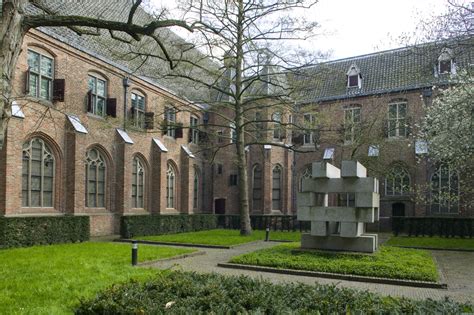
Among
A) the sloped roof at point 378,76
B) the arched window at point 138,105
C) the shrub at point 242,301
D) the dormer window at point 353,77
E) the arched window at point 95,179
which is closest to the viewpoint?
the shrub at point 242,301

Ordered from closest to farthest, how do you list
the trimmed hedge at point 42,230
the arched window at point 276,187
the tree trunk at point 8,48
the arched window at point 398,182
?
the tree trunk at point 8,48 < the trimmed hedge at point 42,230 < the arched window at point 398,182 < the arched window at point 276,187

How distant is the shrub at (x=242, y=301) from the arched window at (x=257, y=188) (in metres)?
25.8

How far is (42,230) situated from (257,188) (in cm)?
1799

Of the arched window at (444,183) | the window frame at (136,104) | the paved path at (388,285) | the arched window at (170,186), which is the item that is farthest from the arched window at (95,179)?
the arched window at (444,183)

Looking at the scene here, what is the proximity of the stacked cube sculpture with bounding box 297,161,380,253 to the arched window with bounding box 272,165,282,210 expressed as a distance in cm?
1679

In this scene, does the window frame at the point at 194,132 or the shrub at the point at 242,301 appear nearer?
the shrub at the point at 242,301

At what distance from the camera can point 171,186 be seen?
95.3ft

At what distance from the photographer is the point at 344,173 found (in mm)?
13562

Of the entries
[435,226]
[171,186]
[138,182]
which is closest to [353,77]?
[435,226]

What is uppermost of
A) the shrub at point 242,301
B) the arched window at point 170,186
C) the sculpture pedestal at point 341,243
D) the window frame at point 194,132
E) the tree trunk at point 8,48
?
the window frame at point 194,132

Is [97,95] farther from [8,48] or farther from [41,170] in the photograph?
[8,48]

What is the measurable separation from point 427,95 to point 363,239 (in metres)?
18.1

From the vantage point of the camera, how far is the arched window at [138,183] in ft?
81.4

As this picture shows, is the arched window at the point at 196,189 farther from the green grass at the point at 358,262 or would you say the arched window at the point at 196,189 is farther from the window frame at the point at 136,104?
the green grass at the point at 358,262
